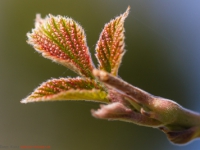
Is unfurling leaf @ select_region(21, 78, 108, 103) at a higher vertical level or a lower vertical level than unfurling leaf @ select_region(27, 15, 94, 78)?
lower

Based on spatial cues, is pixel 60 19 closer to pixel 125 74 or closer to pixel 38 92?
pixel 38 92

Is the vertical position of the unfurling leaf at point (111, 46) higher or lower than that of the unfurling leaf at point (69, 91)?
higher

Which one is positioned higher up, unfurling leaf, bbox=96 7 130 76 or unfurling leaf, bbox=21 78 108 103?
unfurling leaf, bbox=96 7 130 76
